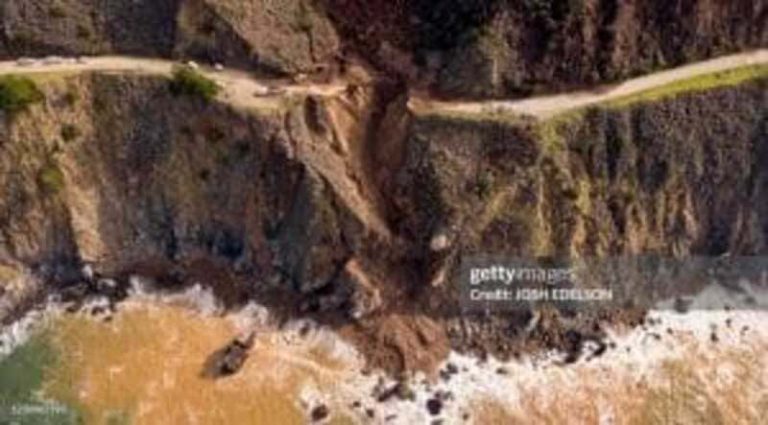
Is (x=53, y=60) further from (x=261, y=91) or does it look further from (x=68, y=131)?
(x=261, y=91)

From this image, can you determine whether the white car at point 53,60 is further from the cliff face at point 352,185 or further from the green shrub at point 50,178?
the green shrub at point 50,178

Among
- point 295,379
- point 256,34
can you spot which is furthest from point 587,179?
point 256,34

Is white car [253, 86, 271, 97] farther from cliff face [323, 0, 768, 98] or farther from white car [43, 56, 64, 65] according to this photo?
white car [43, 56, 64, 65]

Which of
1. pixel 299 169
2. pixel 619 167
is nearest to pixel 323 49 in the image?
pixel 299 169

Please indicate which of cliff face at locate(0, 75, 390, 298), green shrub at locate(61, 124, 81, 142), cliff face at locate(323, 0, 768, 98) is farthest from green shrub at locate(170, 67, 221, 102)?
cliff face at locate(323, 0, 768, 98)

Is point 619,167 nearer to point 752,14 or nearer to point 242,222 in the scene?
point 752,14
